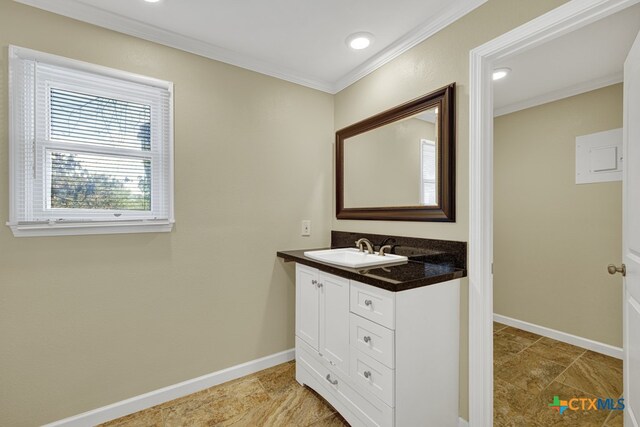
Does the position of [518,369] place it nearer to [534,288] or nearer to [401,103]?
[534,288]

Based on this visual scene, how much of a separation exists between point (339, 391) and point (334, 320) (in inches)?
15.9

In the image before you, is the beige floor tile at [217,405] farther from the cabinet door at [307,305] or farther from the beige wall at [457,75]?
the beige wall at [457,75]

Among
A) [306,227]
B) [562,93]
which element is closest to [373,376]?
[306,227]

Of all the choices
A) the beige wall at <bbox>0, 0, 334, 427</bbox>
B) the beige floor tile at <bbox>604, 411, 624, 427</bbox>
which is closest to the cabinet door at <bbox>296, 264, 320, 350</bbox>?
the beige wall at <bbox>0, 0, 334, 427</bbox>

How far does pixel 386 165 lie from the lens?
228 cm

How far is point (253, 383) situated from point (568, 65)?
3327mm

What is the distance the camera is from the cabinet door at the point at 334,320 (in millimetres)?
1682

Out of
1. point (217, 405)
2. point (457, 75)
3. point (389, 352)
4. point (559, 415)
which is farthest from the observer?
point (217, 405)

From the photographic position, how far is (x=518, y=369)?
2.34 meters

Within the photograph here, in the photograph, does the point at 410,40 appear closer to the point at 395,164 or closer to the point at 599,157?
the point at 395,164

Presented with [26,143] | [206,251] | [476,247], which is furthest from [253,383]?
[26,143]

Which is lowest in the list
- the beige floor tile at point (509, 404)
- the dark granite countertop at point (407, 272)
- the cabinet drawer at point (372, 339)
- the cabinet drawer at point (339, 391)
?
the beige floor tile at point (509, 404)

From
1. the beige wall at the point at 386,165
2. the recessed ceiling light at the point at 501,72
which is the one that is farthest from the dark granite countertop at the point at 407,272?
the recessed ceiling light at the point at 501,72

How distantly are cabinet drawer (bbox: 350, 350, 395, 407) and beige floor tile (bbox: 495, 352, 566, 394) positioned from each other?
1308 millimetres
